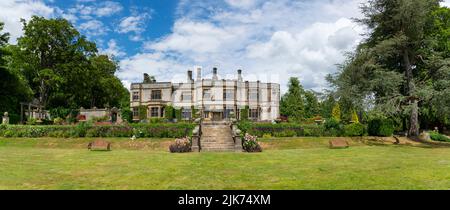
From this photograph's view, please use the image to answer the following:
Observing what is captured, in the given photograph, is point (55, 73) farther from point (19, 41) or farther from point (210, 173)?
point (210, 173)

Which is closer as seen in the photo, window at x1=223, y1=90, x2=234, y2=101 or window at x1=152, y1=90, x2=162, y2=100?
window at x1=223, y1=90, x2=234, y2=101

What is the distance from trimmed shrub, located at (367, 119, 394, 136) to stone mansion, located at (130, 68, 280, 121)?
23685 mm

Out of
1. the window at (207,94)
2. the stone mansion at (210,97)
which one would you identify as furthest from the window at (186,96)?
the window at (207,94)

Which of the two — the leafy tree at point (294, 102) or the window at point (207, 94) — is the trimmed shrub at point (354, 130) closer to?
the leafy tree at point (294, 102)

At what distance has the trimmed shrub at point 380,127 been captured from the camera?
88.6 feet

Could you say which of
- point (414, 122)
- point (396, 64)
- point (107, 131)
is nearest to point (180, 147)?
point (107, 131)

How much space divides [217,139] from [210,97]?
2742 centimetres

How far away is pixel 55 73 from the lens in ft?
141

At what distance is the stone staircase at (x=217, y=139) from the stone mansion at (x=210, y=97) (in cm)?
2099

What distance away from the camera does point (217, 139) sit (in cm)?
2319

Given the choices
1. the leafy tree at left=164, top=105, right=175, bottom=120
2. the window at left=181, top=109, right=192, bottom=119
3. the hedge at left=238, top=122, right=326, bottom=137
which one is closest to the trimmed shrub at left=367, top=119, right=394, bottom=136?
the hedge at left=238, top=122, right=326, bottom=137

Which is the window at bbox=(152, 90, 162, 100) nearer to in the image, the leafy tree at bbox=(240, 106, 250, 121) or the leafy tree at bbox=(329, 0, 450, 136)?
the leafy tree at bbox=(240, 106, 250, 121)

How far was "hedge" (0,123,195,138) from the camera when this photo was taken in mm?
25953
